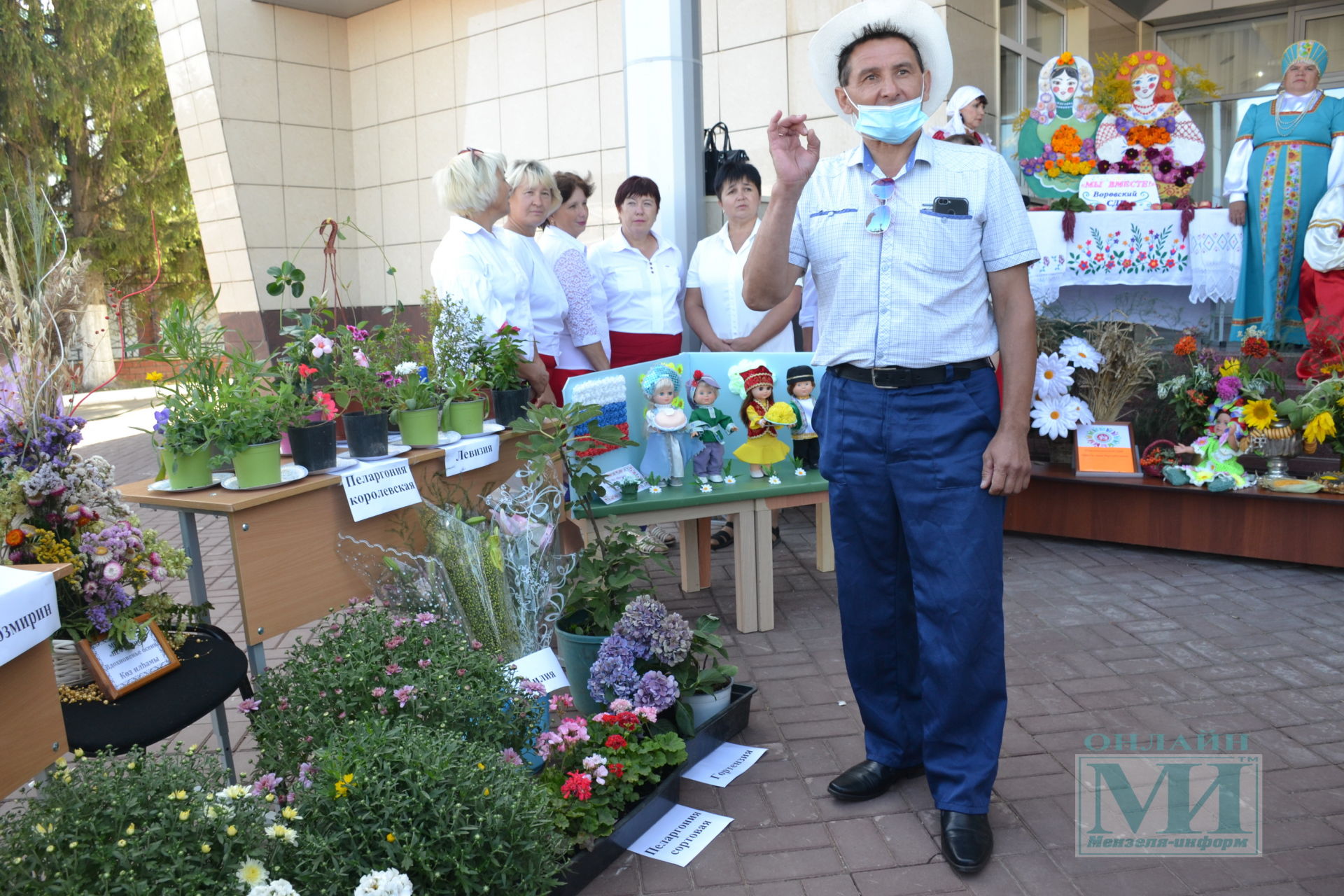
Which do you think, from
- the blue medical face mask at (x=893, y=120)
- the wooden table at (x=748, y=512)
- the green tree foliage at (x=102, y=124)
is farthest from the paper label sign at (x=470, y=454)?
the green tree foliage at (x=102, y=124)

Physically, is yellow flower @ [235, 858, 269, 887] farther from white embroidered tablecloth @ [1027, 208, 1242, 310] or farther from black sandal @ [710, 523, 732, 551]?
white embroidered tablecloth @ [1027, 208, 1242, 310]

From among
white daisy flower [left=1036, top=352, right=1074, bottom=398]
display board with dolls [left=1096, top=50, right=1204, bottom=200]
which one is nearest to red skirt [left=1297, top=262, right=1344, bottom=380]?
display board with dolls [left=1096, top=50, right=1204, bottom=200]

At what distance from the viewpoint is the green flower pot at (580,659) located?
344 centimetres

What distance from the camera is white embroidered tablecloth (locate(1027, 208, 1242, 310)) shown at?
6.65m

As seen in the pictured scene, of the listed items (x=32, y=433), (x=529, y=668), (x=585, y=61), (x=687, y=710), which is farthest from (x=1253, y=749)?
(x=585, y=61)

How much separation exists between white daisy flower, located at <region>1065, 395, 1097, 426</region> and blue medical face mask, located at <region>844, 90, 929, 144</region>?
11.4 ft

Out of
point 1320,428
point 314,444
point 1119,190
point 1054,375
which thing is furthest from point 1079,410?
point 314,444

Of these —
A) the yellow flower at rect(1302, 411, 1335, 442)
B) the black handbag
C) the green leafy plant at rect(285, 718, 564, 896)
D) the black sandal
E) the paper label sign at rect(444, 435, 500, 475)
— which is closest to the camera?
the green leafy plant at rect(285, 718, 564, 896)

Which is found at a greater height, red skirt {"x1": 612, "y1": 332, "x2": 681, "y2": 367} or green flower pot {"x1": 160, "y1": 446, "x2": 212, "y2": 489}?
red skirt {"x1": 612, "y1": 332, "x2": 681, "y2": 367}

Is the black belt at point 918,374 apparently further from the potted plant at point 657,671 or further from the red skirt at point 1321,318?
the red skirt at point 1321,318

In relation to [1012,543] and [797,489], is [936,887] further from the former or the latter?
[1012,543]

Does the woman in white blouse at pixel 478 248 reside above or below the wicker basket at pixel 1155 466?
above

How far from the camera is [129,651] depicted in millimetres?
2576

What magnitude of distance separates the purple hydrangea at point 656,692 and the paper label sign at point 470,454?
105 centimetres
